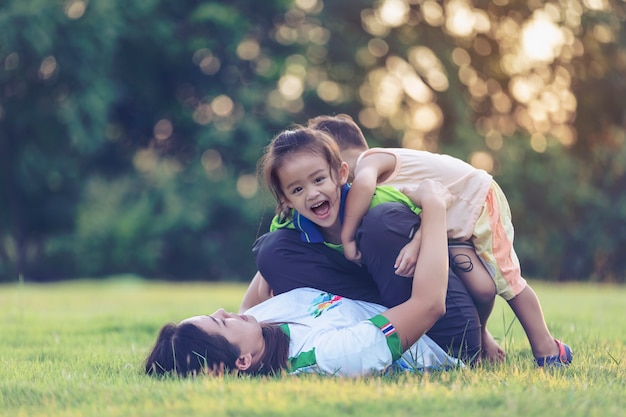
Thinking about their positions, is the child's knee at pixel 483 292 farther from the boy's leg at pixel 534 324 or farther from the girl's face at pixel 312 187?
the girl's face at pixel 312 187

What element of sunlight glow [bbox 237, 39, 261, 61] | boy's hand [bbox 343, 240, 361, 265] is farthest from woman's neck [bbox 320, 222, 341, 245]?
sunlight glow [bbox 237, 39, 261, 61]

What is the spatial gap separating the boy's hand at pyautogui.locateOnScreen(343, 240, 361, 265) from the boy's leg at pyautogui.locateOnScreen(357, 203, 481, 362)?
0.14ft

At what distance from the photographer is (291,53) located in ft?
65.4

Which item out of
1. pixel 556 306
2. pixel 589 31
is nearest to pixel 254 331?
pixel 556 306

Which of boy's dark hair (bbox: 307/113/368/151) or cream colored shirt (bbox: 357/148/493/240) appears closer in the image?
cream colored shirt (bbox: 357/148/493/240)

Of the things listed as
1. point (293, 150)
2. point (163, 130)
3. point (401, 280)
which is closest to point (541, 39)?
point (163, 130)

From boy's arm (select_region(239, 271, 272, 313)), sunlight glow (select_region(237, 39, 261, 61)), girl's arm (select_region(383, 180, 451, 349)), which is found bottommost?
boy's arm (select_region(239, 271, 272, 313))

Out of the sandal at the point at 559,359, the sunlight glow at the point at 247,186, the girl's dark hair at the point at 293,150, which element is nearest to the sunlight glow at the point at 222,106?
the sunlight glow at the point at 247,186

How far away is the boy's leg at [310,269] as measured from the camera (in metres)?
3.71

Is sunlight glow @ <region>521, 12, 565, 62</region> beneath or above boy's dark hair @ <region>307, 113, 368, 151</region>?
above

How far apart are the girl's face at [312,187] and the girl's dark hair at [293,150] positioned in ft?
0.08

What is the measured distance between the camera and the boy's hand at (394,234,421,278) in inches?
128

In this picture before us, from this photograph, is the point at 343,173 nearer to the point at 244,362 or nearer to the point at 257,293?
the point at 257,293

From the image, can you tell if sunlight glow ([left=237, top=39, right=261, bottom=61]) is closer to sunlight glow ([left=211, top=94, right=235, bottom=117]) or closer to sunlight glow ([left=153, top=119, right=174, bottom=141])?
sunlight glow ([left=211, top=94, right=235, bottom=117])
